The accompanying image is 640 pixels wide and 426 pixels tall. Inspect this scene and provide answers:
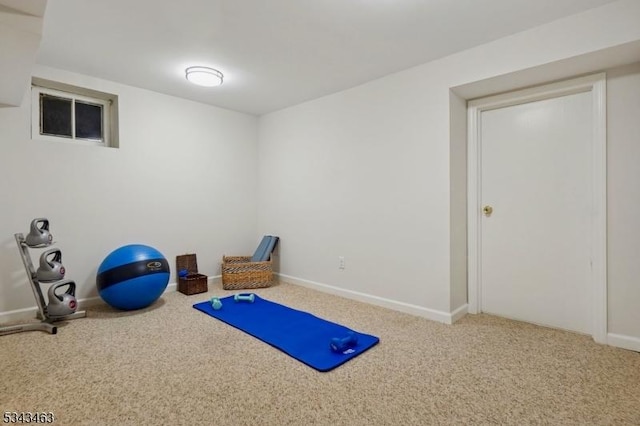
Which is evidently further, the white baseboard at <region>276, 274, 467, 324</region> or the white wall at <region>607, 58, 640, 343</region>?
the white baseboard at <region>276, 274, 467, 324</region>

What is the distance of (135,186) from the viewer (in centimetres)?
364

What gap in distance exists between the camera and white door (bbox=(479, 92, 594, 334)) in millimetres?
2586

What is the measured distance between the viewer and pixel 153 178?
3773 millimetres

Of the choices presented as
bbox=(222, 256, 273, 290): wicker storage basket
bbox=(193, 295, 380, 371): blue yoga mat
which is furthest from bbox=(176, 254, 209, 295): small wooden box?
bbox=(193, 295, 380, 371): blue yoga mat

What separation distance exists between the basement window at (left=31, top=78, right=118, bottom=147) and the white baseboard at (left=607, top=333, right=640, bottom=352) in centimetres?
484

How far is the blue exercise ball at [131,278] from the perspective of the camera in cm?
297

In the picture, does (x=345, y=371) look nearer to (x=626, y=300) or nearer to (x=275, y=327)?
(x=275, y=327)

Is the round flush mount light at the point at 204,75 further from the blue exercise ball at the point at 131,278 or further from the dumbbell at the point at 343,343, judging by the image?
the dumbbell at the point at 343,343

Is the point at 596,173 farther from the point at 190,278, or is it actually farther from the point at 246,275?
the point at 190,278

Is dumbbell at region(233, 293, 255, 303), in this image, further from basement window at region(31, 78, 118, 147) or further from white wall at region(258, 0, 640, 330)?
basement window at region(31, 78, 118, 147)

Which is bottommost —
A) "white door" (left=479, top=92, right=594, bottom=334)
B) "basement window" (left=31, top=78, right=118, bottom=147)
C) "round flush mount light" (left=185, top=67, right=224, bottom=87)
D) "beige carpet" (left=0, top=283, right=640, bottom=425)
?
"beige carpet" (left=0, top=283, right=640, bottom=425)

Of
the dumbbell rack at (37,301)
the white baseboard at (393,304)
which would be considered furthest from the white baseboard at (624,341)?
the dumbbell rack at (37,301)

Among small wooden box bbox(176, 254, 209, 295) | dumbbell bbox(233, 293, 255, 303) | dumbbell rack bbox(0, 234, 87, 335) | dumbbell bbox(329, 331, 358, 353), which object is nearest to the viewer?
dumbbell bbox(329, 331, 358, 353)

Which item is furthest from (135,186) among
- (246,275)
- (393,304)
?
(393,304)
